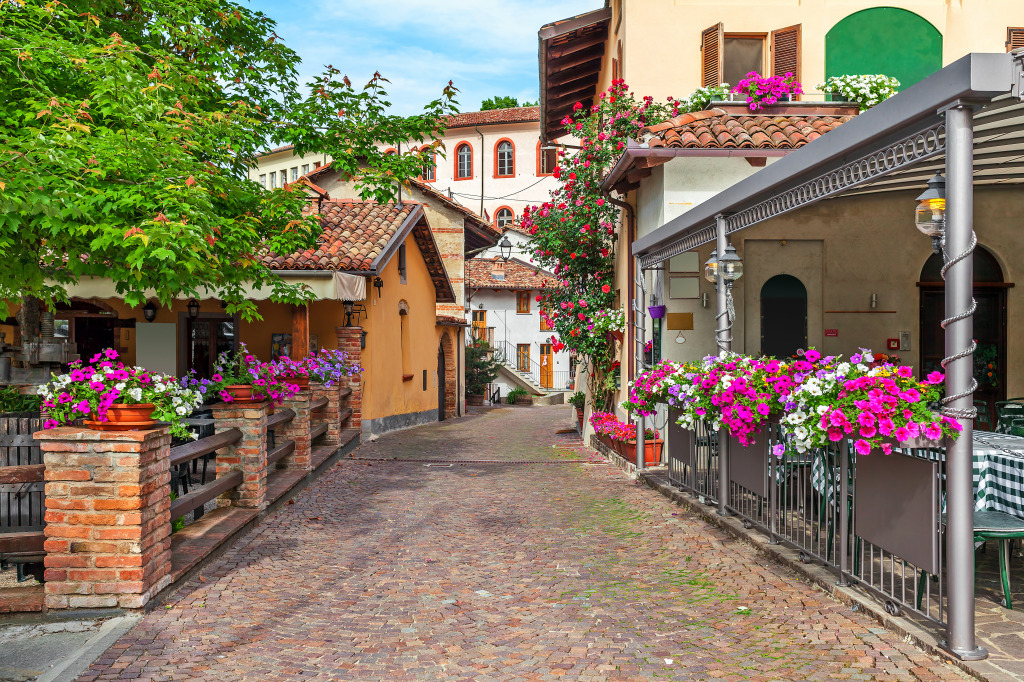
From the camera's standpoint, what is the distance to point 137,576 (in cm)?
451

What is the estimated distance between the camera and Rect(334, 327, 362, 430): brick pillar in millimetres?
13898

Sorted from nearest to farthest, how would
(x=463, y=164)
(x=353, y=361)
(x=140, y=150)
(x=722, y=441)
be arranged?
(x=140, y=150), (x=722, y=441), (x=353, y=361), (x=463, y=164)

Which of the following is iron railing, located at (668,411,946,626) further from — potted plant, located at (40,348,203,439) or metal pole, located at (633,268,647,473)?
potted plant, located at (40,348,203,439)

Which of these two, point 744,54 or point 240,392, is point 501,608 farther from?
point 744,54

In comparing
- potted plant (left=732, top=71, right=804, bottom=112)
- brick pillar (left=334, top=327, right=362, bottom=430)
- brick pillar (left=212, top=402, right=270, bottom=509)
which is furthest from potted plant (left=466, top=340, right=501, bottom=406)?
brick pillar (left=212, top=402, right=270, bottom=509)

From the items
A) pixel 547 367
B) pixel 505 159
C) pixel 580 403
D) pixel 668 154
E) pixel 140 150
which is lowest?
pixel 547 367

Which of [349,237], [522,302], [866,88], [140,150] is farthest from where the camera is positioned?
[522,302]

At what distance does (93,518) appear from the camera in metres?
4.48

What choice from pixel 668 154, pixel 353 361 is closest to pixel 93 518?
pixel 668 154

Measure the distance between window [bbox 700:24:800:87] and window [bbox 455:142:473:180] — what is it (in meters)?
30.7

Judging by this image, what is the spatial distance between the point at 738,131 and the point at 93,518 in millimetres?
7958

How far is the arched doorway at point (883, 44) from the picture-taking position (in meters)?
11.9

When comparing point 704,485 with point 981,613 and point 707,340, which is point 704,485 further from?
point 981,613

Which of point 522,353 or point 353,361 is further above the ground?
point 353,361
